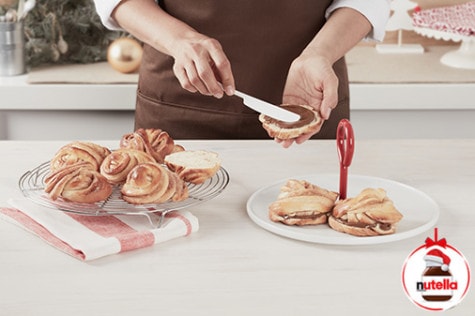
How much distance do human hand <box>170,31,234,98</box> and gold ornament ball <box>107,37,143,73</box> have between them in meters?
1.11

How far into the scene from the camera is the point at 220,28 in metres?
1.76

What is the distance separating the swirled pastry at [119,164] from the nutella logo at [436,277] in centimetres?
44

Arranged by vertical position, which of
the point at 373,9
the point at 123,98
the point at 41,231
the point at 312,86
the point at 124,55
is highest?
the point at 373,9

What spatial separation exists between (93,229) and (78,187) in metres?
0.07

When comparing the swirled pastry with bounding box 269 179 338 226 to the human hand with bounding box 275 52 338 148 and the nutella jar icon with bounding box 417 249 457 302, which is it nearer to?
the nutella jar icon with bounding box 417 249 457 302

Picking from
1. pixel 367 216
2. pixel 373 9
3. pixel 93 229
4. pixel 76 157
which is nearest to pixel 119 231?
pixel 93 229

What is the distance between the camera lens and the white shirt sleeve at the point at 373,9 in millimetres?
1694

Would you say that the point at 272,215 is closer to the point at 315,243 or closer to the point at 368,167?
the point at 315,243

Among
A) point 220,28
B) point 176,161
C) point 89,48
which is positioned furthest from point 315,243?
point 89,48

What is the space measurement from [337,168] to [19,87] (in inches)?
53.0

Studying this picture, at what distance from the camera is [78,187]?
3.72 feet

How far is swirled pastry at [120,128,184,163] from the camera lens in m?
1.31

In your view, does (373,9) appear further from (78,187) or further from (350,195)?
(78,187)

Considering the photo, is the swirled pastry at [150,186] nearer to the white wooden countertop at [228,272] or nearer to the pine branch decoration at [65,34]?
the white wooden countertop at [228,272]
